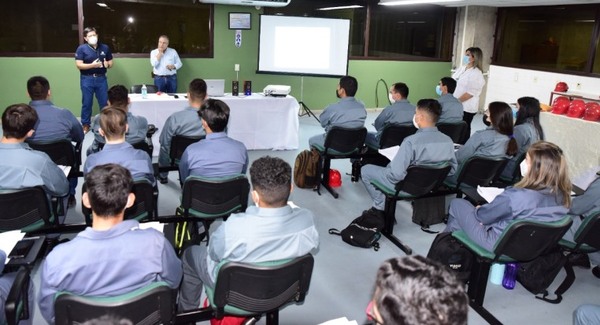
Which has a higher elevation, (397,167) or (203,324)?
(397,167)

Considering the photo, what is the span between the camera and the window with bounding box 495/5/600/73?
27.4ft

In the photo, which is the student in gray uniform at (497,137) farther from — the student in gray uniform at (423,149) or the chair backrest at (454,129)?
the chair backrest at (454,129)

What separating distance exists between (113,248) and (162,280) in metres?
0.25

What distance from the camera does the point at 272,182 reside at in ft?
6.68

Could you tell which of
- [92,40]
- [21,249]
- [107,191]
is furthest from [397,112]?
[92,40]

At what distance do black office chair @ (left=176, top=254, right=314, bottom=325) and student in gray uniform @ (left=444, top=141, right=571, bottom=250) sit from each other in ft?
4.24

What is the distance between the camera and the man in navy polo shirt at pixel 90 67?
21.7 feet

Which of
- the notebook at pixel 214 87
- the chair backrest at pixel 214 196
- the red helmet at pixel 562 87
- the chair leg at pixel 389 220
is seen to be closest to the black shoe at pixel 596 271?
the chair leg at pixel 389 220

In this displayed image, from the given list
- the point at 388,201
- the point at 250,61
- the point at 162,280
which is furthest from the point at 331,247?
the point at 250,61

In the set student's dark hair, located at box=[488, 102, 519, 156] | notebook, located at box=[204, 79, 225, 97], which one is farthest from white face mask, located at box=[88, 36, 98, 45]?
student's dark hair, located at box=[488, 102, 519, 156]

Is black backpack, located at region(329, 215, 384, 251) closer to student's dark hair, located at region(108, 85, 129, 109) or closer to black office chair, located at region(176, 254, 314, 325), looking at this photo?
black office chair, located at region(176, 254, 314, 325)

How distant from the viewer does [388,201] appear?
3.90 meters

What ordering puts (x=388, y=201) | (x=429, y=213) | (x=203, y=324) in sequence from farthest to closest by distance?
(x=429, y=213)
(x=388, y=201)
(x=203, y=324)

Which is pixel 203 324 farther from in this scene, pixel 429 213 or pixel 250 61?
pixel 250 61
